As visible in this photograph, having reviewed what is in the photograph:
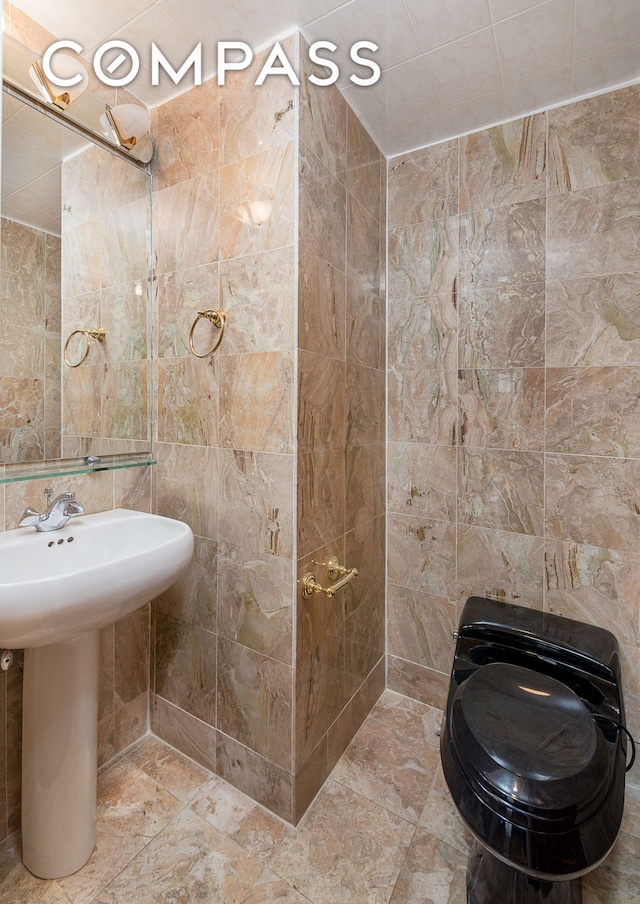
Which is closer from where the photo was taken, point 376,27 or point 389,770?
point 376,27

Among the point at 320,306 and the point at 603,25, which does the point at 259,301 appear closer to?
the point at 320,306

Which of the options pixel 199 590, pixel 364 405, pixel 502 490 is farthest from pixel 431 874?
pixel 364 405

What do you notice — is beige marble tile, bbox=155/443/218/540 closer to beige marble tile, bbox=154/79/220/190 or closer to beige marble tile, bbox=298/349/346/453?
beige marble tile, bbox=298/349/346/453

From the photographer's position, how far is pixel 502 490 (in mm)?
1531

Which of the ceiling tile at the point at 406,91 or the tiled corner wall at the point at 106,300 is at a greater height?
the ceiling tile at the point at 406,91

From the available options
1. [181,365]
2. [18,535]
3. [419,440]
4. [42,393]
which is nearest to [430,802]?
[419,440]

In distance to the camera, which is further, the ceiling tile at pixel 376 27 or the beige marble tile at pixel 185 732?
the beige marble tile at pixel 185 732

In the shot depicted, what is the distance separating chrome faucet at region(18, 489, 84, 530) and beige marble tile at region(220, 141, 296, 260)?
2.83ft

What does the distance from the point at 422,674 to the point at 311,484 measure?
109 cm

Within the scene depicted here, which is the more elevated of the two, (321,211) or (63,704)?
(321,211)

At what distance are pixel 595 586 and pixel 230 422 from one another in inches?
53.0

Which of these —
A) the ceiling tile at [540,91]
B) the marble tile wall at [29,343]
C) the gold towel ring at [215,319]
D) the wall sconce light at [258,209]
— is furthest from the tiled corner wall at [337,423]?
the marble tile wall at [29,343]

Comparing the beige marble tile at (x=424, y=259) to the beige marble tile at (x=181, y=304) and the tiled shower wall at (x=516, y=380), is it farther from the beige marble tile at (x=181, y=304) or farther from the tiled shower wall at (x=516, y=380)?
the beige marble tile at (x=181, y=304)

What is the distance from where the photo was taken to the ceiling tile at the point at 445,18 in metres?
1.09
